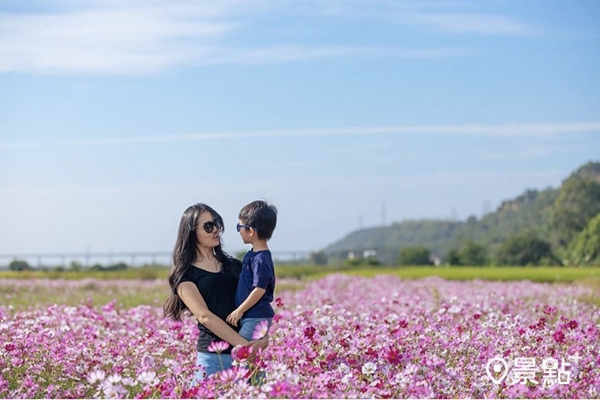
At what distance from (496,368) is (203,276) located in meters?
1.81

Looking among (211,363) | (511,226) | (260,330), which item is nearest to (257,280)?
(260,330)

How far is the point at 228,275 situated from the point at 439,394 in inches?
56.1

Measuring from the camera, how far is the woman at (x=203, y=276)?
4.90m

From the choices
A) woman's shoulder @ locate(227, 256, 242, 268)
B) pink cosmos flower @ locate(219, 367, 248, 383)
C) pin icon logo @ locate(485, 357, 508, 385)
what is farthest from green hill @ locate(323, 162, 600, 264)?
pink cosmos flower @ locate(219, 367, 248, 383)

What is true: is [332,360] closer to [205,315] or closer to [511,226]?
[205,315]

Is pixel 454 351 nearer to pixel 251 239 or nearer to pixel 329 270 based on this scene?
pixel 251 239

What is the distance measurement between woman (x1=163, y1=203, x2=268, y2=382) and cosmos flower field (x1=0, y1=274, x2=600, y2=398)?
26 cm

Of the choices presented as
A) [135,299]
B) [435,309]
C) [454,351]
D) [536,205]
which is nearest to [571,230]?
[536,205]

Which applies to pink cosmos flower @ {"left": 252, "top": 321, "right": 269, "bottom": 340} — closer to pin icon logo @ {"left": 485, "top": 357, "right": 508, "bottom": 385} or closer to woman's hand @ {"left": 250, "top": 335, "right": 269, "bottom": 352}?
woman's hand @ {"left": 250, "top": 335, "right": 269, "bottom": 352}

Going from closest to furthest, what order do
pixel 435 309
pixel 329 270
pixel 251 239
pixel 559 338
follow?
pixel 251 239 → pixel 559 338 → pixel 435 309 → pixel 329 270

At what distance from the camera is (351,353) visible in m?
5.02

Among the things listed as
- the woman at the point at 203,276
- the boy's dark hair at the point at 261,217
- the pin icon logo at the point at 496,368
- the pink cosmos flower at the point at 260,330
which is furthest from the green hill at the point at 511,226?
the pink cosmos flower at the point at 260,330

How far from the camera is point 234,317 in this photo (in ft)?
15.6

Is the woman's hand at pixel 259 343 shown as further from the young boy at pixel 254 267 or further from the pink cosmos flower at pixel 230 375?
the pink cosmos flower at pixel 230 375
